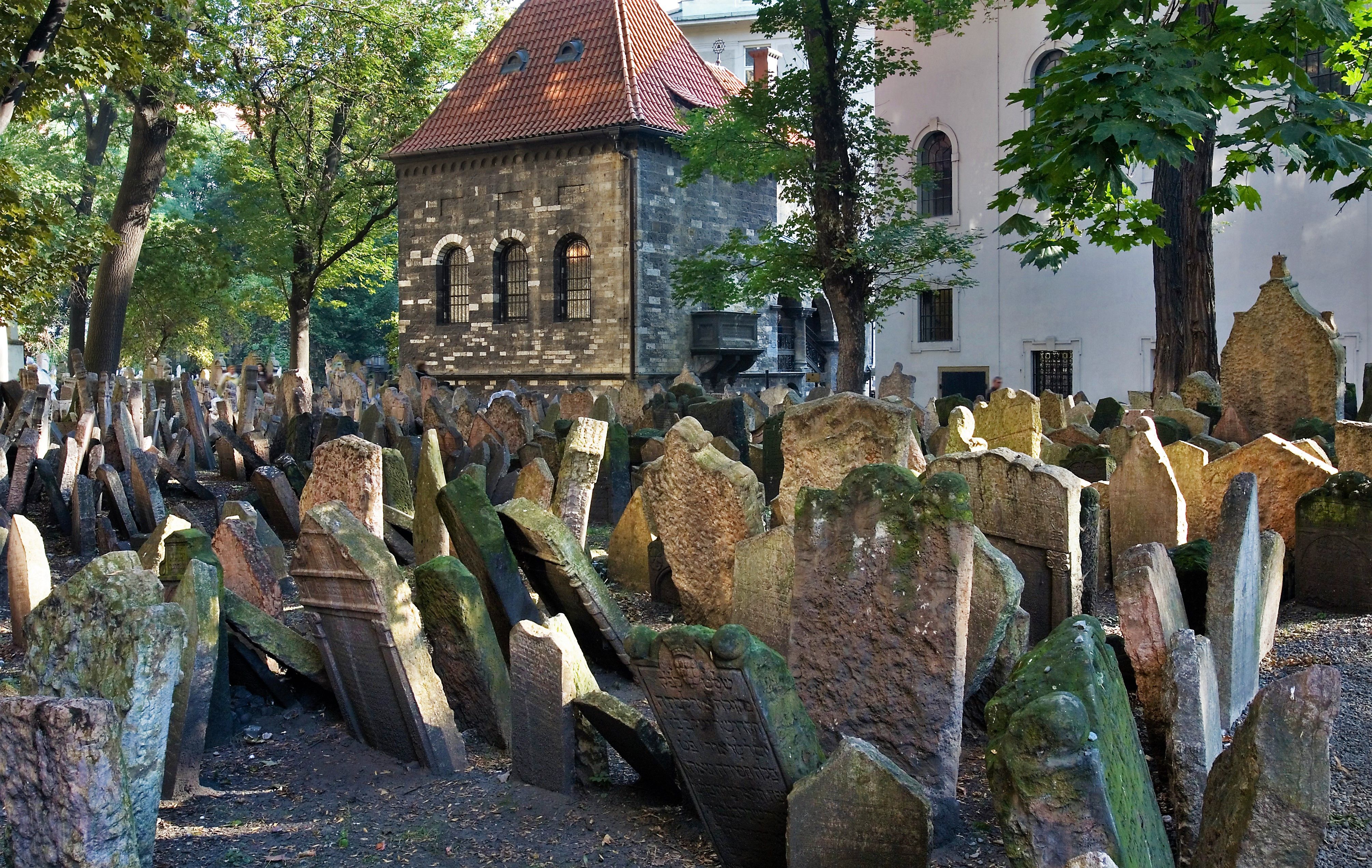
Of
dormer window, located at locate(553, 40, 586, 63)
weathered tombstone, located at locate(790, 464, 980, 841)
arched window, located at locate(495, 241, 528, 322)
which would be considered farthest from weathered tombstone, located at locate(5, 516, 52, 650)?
dormer window, located at locate(553, 40, 586, 63)

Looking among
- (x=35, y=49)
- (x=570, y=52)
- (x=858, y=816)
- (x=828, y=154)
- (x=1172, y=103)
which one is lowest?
(x=858, y=816)

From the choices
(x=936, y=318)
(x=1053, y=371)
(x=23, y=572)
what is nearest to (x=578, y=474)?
(x=23, y=572)

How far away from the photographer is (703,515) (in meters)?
6.84

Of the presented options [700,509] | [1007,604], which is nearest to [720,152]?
[700,509]

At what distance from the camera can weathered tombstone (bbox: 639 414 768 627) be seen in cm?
663

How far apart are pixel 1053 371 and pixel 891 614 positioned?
24953 mm

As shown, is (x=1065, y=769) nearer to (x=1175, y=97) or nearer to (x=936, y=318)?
(x=1175, y=97)

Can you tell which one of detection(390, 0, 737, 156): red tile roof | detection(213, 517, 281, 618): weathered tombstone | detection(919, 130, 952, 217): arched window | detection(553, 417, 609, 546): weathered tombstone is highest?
detection(390, 0, 737, 156): red tile roof

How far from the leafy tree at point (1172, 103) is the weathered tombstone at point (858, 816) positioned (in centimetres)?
459

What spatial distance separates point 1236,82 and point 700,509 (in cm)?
454

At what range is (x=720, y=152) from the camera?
2009cm

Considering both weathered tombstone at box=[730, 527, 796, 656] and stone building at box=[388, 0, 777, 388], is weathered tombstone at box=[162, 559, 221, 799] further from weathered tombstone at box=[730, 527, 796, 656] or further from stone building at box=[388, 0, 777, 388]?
stone building at box=[388, 0, 777, 388]

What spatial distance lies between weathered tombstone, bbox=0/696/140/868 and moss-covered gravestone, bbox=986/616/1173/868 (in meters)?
2.25

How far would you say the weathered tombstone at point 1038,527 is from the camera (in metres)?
6.03
